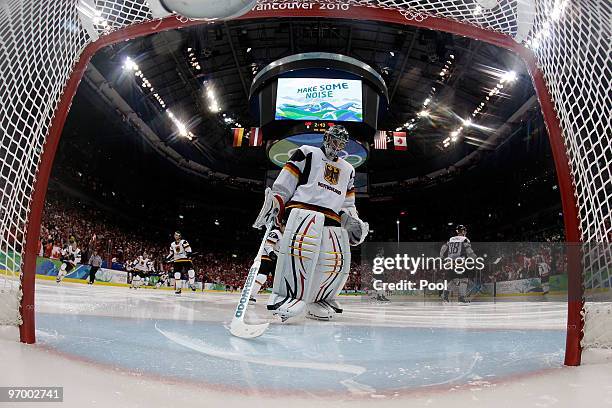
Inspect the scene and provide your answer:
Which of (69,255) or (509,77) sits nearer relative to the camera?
(69,255)

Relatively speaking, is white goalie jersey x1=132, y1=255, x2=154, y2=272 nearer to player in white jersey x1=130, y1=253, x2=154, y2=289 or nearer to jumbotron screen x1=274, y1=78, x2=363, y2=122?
player in white jersey x1=130, y1=253, x2=154, y2=289

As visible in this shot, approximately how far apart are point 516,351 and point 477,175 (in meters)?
15.8

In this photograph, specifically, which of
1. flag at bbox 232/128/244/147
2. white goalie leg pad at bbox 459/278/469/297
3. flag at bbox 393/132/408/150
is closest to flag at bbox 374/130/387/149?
flag at bbox 393/132/408/150

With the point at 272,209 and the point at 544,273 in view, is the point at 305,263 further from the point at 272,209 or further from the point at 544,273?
the point at 544,273

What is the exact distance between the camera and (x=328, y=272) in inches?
103

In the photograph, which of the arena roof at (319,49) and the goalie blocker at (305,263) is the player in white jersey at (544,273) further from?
the goalie blocker at (305,263)

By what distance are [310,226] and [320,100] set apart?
6.41 m

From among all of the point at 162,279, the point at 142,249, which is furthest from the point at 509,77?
the point at 142,249

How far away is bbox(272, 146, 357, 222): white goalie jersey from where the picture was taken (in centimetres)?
254

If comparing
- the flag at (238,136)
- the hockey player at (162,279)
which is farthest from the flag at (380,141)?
the hockey player at (162,279)

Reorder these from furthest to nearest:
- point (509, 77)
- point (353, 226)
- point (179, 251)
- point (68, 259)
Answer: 1. point (509, 77)
2. point (68, 259)
3. point (179, 251)
4. point (353, 226)

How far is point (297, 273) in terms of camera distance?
2492 mm

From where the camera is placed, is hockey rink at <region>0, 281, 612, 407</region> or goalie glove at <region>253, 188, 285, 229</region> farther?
goalie glove at <region>253, 188, 285, 229</region>

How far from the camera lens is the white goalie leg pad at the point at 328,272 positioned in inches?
102
